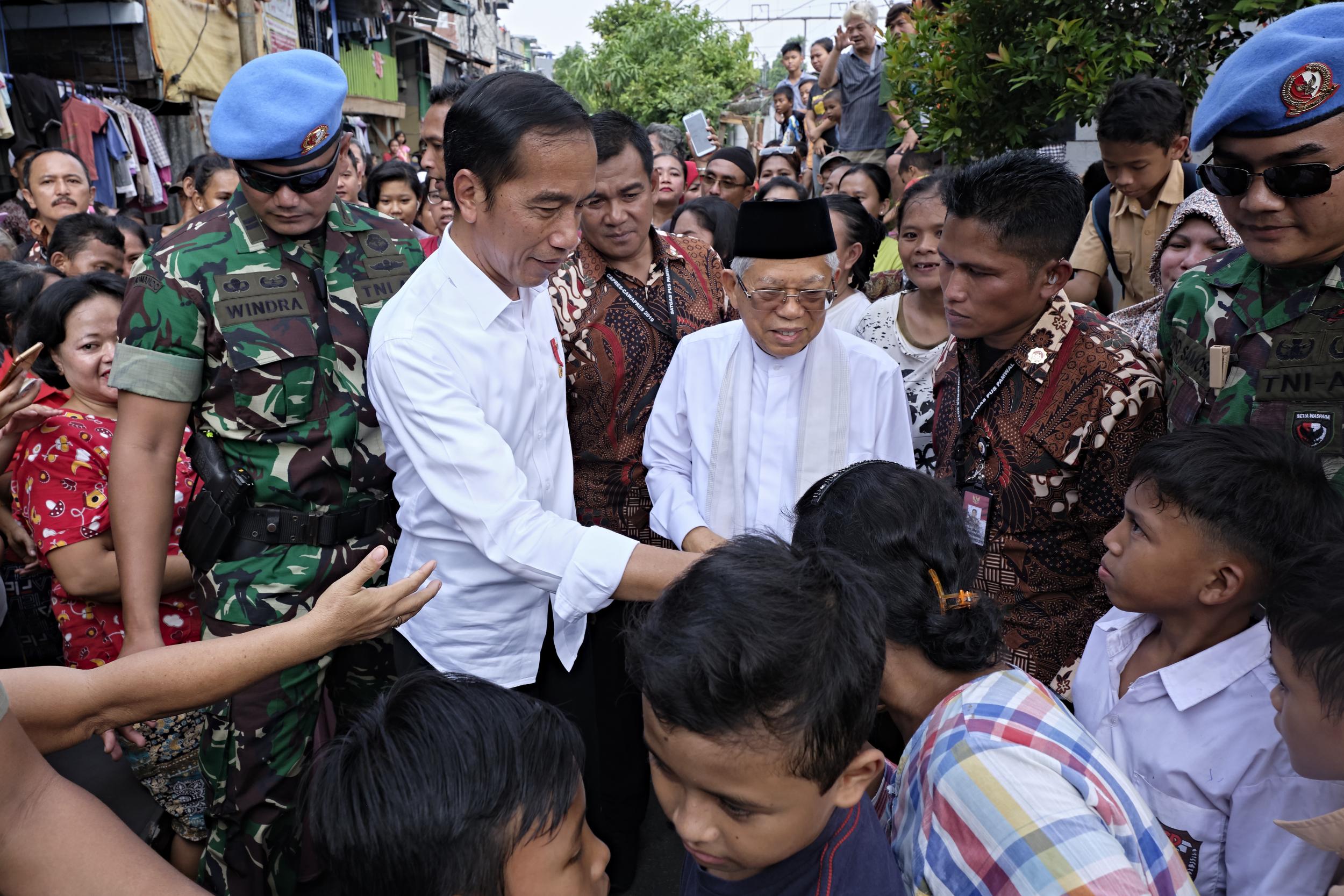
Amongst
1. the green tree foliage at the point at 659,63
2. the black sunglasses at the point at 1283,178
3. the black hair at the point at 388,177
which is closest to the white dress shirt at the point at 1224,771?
the black sunglasses at the point at 1283,178

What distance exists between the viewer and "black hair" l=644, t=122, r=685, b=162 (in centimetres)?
624

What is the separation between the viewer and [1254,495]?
1812 mm

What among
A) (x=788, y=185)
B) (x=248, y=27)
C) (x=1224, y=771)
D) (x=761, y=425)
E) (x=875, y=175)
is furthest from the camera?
(x=248, y=27)

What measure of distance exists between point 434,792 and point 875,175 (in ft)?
16.4

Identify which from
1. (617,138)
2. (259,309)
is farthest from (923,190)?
(259,309)

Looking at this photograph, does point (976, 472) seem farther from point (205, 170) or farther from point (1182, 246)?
→ point (205, 170)

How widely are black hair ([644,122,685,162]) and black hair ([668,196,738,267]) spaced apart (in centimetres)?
109

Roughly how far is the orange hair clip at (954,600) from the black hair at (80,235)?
441 centimetres

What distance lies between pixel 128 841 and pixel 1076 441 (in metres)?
2.09

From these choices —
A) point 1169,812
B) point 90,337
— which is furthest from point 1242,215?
point 90,337

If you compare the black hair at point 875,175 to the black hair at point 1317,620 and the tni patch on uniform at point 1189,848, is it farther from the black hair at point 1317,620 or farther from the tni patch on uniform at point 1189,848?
the tni patch on uniform at point 1189,848

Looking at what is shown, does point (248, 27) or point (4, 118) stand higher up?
point (248, 27)

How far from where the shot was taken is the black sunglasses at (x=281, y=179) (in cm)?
234

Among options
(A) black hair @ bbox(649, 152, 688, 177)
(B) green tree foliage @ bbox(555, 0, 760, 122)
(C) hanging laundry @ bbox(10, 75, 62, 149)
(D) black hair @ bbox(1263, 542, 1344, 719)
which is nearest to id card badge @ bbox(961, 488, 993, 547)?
(D) black hair @ bbox(1263, 542, 1344, 719)
